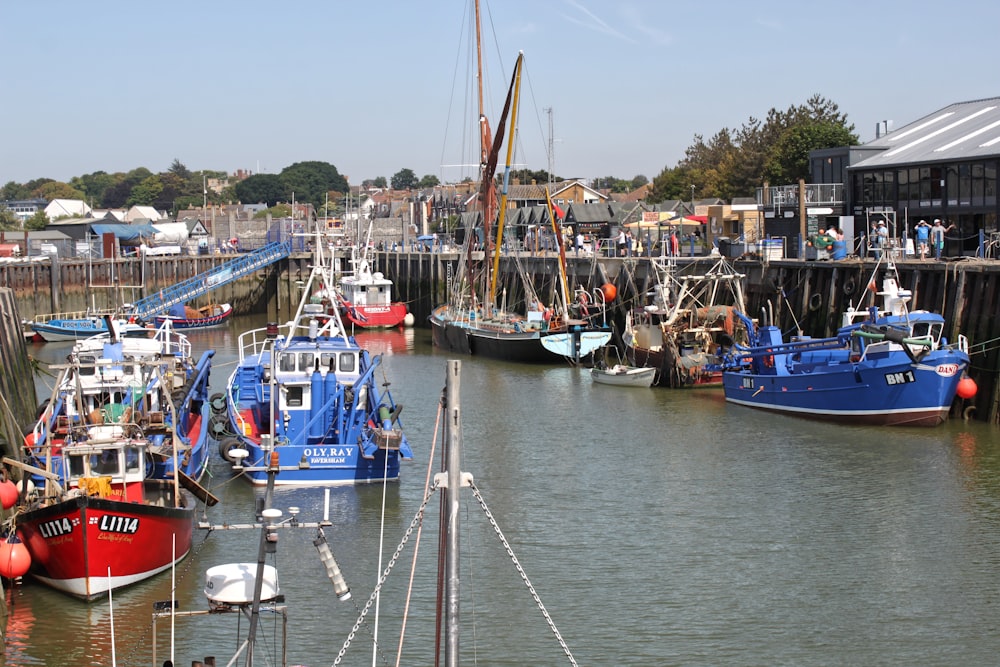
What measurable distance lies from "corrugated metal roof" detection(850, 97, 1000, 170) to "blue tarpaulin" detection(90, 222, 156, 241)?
6209 centimetres

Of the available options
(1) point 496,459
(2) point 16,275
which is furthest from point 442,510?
(2) point 16,275

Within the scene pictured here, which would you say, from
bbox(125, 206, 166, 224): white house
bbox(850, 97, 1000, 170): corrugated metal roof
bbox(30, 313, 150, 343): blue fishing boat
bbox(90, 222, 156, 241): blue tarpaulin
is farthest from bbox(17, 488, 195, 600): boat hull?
bbox(125, 206, 166, 224): white house

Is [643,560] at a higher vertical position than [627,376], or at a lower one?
lower

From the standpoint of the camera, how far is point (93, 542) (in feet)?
64.4

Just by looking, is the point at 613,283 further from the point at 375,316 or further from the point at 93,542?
the point at 93,542

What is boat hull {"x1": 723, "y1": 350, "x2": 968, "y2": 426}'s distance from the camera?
107 feet

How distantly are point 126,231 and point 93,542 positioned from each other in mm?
87002

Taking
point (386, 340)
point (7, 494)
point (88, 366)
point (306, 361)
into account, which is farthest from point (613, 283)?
point (7, 494)

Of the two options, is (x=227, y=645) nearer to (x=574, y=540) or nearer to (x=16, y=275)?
(x=574, y=540)

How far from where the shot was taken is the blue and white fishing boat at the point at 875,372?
32.8m

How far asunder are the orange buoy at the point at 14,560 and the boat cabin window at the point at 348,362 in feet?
33.6

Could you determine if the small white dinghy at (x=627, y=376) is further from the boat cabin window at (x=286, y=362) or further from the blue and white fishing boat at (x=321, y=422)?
the boat cabin window at (x=286, y=362)

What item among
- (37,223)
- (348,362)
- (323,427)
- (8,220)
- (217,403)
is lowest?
(217,403)

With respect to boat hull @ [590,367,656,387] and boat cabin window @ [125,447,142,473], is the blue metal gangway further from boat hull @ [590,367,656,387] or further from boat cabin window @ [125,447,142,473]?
boat cabin window @ [125,447,142,473]
